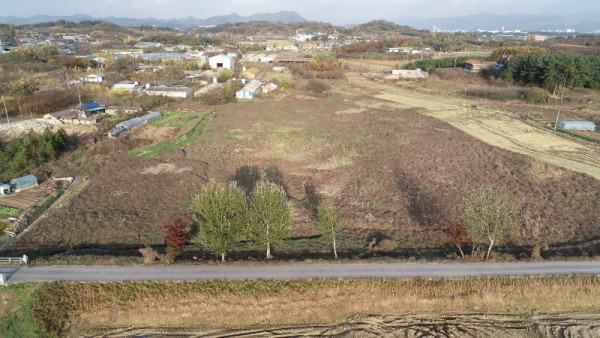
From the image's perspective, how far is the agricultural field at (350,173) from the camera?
2031 cm

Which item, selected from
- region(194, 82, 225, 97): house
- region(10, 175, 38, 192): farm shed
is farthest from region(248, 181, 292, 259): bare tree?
region(194, 82, 225, 97): house

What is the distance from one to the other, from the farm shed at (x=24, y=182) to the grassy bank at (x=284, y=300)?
1211 cm

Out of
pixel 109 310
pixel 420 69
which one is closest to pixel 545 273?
pixel 109 310

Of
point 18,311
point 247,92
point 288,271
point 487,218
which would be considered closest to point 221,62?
point 247,92

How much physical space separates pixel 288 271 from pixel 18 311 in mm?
10035

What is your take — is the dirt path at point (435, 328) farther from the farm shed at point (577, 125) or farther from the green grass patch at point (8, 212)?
the farm shed at point (577, 125)

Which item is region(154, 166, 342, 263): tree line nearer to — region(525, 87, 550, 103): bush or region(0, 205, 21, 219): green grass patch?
region(0, 205, 21, 219): green grass patch

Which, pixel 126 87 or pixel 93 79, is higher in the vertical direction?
pixel 93 79

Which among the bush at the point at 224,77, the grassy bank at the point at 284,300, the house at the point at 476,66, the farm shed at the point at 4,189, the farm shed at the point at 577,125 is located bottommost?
the grassy bank at the point at 284,300

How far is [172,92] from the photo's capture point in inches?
2024

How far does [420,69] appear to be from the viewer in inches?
2844

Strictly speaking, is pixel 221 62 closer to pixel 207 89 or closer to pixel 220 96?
pixel 207 89

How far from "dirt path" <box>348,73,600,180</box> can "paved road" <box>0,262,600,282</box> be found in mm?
14626

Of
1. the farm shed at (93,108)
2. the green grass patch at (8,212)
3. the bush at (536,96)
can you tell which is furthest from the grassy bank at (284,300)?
the bush at (536,96)
